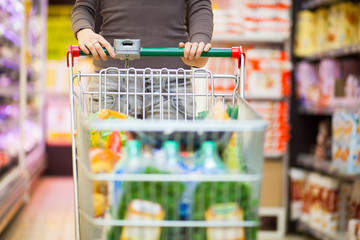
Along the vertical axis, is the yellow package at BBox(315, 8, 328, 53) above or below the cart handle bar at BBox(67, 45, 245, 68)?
above

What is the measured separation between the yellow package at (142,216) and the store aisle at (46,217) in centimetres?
239

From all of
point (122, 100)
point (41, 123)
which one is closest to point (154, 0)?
point (122, 100)

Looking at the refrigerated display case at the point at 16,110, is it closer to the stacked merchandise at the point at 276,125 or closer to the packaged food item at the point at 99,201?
the stacked merchandise at the point at 276,125

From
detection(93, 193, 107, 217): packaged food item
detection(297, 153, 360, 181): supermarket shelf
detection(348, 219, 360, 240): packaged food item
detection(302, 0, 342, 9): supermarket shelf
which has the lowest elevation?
detection(348, 219, 360, 240): packaged food item

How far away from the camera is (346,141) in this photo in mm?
2916

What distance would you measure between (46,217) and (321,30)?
254 centimetres

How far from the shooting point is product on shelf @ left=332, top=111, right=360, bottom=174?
9.32ft

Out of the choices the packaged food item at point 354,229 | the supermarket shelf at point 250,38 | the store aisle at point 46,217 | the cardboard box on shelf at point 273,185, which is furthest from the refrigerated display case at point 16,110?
the packaged food item at point 354,229

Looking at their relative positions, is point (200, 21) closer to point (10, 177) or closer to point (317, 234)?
point (317, 234)

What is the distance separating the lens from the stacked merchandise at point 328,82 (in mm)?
3135

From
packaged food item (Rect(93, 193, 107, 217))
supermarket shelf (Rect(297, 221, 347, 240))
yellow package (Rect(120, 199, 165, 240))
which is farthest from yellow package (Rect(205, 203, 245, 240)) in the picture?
supermarket shelf (Rect(297, 221, 347, 240))

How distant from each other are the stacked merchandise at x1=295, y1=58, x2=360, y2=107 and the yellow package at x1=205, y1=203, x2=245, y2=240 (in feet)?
7.25

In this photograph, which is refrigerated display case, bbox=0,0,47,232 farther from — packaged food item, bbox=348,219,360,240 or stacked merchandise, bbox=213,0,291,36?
packaged food item, bbox=348,219,360,240

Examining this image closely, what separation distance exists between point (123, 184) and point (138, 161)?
6 cm
